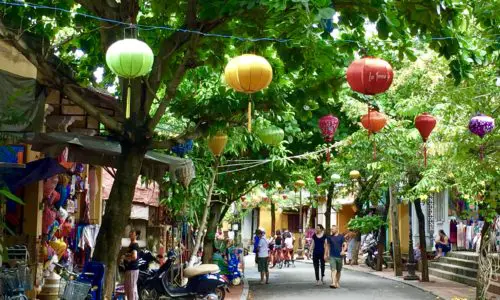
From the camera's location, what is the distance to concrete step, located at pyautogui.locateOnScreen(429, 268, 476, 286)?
64.5 feet

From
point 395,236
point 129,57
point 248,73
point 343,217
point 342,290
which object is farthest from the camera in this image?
point 343,217

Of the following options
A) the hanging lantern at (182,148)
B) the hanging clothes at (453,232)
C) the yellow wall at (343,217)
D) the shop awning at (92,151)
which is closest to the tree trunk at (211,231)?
the hanging lantern at (182,148)

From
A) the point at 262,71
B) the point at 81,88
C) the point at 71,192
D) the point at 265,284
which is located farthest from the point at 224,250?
the point at 262,71

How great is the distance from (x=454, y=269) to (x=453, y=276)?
1.28ft

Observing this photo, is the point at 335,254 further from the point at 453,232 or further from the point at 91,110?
the point at 91,110

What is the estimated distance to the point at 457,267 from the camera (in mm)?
21641

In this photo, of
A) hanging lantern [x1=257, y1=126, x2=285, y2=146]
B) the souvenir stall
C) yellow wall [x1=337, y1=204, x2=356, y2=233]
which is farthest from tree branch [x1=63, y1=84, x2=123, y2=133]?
yellow wall [x1=337, y1=204, x2=356, y2=233]

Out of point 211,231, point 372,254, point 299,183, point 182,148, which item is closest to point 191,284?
point 182,148

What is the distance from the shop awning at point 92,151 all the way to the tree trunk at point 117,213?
1.29 m

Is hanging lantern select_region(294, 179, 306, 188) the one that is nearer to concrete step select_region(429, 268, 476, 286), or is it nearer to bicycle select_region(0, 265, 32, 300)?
concrete step select_region(429, 268, 476, 286)

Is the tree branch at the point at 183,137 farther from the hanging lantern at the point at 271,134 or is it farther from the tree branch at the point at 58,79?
the hanging lantern at the point at 271,134

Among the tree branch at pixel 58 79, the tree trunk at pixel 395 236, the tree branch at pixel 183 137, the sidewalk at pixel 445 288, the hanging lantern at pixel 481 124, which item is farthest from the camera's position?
the tree trunk at pixel 395 236

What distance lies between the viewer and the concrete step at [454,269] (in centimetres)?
2012

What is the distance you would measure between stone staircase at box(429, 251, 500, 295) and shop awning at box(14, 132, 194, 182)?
447 inches
